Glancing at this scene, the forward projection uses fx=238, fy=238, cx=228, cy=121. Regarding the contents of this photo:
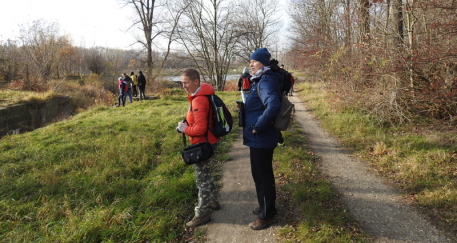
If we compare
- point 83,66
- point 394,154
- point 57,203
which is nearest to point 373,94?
point 394,154

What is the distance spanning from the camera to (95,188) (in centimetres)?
396

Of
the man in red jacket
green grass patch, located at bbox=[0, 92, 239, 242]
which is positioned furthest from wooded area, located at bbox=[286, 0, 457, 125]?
the man in red jacket

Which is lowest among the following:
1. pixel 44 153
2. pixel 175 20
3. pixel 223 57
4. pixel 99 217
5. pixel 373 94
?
pixel 99 217

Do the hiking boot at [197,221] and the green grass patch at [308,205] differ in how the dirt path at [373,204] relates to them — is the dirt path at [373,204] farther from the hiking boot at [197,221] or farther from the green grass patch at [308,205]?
the hiking boot at [197,221]

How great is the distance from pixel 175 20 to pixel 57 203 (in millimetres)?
21119

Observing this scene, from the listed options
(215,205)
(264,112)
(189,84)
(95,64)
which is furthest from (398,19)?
(95,64)

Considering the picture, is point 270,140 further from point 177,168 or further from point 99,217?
point 177,168

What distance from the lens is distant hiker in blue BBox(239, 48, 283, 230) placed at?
8.42 ft

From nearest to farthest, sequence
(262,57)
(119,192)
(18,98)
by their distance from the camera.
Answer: (262,57) < (119,192) < (18,98)

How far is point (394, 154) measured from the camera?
496cm

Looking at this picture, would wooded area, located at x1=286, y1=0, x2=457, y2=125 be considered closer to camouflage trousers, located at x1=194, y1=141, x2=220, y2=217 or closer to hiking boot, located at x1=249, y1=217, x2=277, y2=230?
hiking boot, located at x1=249, y1=217, x2=277, y2=230

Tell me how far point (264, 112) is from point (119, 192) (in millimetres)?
2889

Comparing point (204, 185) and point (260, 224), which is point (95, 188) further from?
point (260, 224)

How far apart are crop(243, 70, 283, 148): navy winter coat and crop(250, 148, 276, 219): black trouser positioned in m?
0.11
